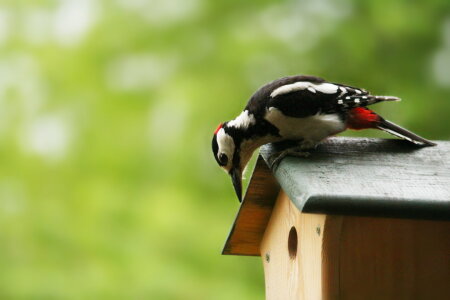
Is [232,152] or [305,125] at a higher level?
[305,125]

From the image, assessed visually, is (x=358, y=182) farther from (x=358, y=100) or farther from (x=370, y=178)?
(x=358, y=100)

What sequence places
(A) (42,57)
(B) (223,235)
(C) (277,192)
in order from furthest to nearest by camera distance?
(A) (42,57) → (B) (223,235) → (C) (277,192)

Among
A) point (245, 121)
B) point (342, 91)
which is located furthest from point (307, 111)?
point (245, 121)

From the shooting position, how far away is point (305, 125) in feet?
10.7

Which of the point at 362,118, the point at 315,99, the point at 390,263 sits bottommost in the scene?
the point at 390,263

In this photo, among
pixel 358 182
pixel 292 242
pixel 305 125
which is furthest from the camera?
pixel 305 125

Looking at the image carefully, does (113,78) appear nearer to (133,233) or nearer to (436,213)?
(133,233)

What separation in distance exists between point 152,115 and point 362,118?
2.32 meters

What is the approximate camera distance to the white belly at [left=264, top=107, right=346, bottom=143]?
3.21 m

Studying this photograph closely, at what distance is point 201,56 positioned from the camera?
543 cm

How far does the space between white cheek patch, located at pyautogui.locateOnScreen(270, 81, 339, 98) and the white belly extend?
8 cm

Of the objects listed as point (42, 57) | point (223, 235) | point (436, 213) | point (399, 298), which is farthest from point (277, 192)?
point (42, 57)

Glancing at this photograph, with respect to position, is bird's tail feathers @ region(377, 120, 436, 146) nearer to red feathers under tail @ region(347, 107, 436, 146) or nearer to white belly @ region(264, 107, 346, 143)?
red feathers under tail @ region(347, 107, 436, 146)

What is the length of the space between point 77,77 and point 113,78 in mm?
265
